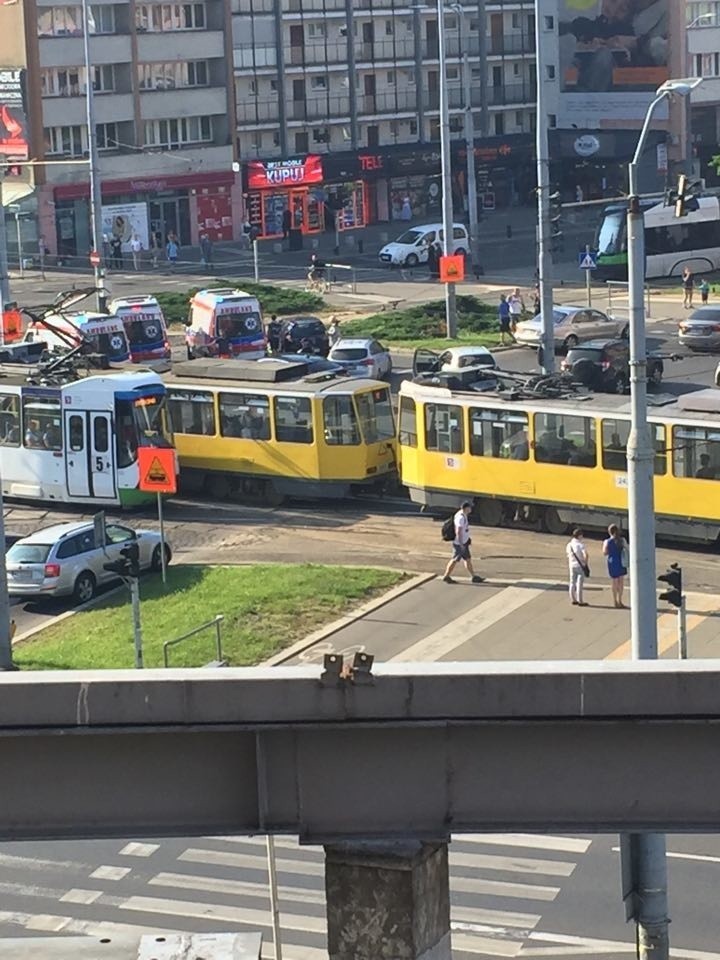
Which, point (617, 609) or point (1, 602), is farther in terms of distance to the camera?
point (617, 609)

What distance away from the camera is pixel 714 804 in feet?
36.0

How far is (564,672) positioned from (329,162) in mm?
76531

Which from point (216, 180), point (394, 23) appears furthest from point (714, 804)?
point (394, 23)

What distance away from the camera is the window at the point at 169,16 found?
81.4 m

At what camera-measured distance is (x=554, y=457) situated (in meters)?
32.8

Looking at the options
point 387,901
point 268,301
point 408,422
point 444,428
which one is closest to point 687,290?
point 268,301

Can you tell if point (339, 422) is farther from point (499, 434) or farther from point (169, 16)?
point (169, 16)

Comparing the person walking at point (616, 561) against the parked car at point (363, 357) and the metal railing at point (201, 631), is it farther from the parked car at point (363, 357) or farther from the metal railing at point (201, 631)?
the parked car at point (363, 357)

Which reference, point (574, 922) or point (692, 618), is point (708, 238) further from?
point (574, 922)

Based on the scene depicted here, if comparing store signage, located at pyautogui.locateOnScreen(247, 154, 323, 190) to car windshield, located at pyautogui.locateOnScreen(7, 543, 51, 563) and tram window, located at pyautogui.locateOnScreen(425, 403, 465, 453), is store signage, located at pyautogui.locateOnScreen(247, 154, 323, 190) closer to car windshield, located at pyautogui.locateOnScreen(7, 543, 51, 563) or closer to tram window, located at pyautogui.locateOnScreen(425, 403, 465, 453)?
tram window, located at pyautogui.locateOnScreen(425, 403, 465, 453)

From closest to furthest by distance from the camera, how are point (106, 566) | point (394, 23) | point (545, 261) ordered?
point (106, 566) → point (545, 261) → point (394, 23)

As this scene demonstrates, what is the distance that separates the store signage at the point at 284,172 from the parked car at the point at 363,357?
36.6m

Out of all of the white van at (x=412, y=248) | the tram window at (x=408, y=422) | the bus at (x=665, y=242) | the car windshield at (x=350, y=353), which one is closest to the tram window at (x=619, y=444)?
the tram window at (x=408, y=422)

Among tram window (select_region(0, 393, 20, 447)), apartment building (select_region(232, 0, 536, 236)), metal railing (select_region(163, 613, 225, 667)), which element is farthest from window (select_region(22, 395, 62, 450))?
apartment building (select_region(232, 0, 536, 236))
